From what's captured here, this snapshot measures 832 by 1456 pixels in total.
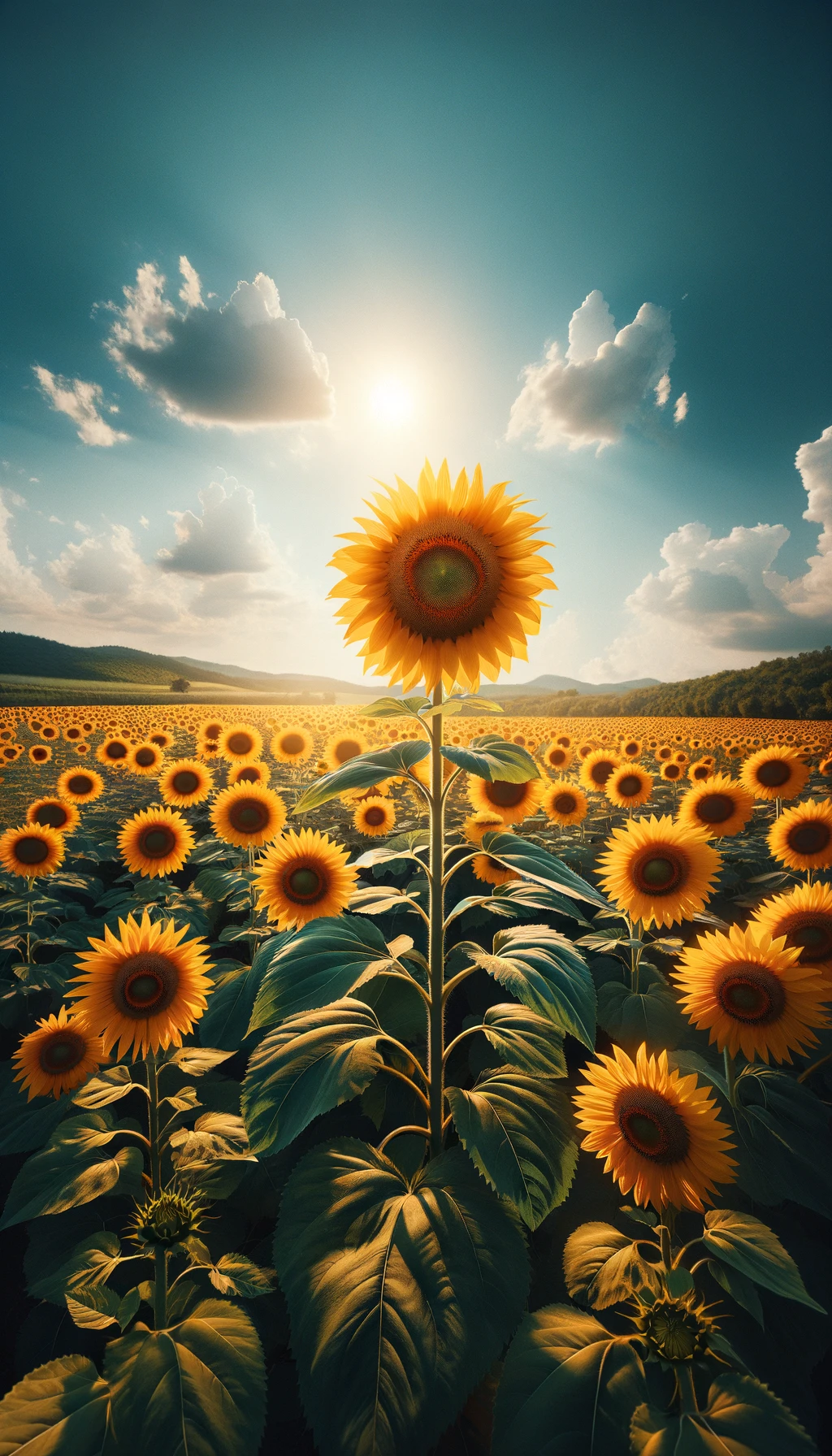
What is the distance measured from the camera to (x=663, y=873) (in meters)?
3.10

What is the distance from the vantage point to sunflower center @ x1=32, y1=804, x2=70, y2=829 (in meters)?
6.48

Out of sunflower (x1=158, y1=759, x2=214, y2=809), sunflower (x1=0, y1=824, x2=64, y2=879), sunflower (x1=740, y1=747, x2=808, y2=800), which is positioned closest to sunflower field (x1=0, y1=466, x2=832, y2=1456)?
sunflower (x1=0, y1=824, x2=64, y2=879)

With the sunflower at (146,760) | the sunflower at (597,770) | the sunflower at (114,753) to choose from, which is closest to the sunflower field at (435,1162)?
the sunflower at (597,770)

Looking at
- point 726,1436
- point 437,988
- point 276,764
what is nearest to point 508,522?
point 437,988

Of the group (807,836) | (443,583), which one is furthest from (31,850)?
(807,836)

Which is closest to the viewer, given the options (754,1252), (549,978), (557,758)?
(754,1252)

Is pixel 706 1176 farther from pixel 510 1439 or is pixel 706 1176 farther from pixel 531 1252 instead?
pixel 531 1252

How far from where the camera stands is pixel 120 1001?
2.32 meters

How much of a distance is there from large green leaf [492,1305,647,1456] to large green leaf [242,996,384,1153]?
0.76m

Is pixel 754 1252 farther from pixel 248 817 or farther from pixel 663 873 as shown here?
pixel 248 817

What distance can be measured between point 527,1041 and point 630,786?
4.97 m

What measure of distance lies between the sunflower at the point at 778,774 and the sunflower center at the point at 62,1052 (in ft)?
20.3

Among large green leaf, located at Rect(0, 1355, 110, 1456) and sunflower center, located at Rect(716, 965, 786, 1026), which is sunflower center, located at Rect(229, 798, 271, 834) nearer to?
large green leaf, located at Rect(0, 1355, 110, 1456)

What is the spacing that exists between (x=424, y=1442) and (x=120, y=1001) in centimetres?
166
